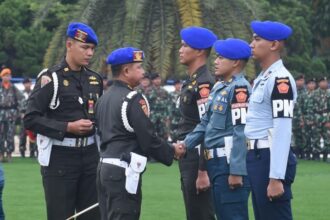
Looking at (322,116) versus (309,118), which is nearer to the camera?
(322,116)

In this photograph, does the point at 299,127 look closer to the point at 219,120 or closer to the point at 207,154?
the point at 207,154

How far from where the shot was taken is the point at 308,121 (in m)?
26.1

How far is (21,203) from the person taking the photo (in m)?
15.3

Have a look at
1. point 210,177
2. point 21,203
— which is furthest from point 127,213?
point 21,203

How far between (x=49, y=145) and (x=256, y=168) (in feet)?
7.41

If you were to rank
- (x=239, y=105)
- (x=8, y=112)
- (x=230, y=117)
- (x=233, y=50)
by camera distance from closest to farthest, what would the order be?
1. (x=239, y=105)
2. (x=230, y=117)
3. (x=233, y=50)
4. (x=8, y=112)

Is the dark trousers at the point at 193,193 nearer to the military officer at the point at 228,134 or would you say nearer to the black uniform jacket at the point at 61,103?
the military officer at the point at 228,134

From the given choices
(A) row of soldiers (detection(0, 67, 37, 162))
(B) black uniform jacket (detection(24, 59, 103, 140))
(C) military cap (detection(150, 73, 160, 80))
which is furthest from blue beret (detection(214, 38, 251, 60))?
(A) row of soldiers (detection(0, 67, 37, 162))

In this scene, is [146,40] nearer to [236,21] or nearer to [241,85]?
[236,21]

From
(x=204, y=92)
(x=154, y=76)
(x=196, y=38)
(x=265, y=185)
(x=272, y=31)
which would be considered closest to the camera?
(x=265, y=185)

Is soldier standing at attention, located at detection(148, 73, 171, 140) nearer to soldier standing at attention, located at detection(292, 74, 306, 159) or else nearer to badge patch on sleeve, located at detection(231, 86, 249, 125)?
soldier standing at attention, located at detection(292, 74, 306, 159)

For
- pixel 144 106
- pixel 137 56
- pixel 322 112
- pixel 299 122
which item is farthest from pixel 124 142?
pixel 299 122

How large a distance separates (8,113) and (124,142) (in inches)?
631

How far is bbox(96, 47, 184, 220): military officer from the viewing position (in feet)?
28.0
